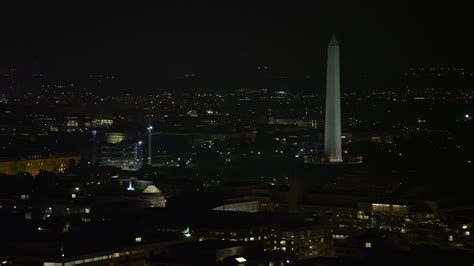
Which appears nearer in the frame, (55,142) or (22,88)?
(55,142)

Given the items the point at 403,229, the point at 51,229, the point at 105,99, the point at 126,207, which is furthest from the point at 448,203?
the point at 105,99

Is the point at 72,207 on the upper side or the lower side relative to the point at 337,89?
lower

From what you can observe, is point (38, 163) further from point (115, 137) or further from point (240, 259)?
point (240, 259)

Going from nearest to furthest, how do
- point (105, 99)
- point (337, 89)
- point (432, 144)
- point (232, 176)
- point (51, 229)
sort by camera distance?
point (51, 229) < point (337, 89) < point (232, 176) < point (432, 144) < point (105, 99)

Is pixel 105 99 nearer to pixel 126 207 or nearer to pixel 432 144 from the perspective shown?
pixel 432 144

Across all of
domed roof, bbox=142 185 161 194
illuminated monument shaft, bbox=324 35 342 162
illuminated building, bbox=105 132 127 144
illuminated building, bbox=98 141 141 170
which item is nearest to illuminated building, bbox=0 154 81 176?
illuminated building, bbox=98 141 141 170

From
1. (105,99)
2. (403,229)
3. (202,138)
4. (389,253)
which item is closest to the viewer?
(389,253)

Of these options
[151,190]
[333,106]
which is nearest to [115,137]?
[333,106]
